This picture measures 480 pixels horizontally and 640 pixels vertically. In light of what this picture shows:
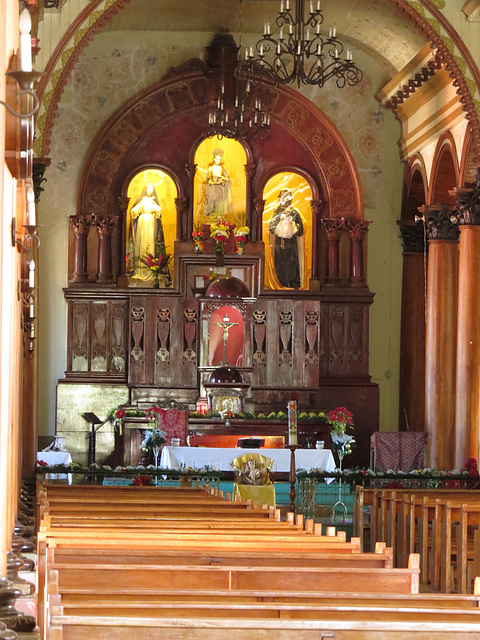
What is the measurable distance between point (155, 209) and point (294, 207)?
2.69 m

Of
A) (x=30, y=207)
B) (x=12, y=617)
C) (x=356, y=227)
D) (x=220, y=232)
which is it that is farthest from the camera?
(x=356, y=227)

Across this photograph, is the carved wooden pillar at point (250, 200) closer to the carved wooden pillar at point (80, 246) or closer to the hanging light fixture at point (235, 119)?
the hanging light fixture at point (235, 119)

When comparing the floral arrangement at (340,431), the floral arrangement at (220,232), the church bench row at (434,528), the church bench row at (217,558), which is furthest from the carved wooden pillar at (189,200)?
the church bench row at (217,558)

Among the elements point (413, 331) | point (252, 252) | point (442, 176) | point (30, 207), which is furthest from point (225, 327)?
point (30, 207)

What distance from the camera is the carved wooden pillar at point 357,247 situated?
2314cm

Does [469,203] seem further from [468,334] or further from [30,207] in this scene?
[30,207]

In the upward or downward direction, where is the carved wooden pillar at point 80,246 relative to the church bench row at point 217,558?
upward

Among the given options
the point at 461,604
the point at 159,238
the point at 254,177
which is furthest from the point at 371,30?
the point at 461,604

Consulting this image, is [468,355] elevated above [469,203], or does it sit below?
below

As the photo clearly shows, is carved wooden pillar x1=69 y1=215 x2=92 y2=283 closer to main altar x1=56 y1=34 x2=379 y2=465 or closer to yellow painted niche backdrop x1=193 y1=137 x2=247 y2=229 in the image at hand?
main altar x1=56 y1=34 x2=379 y2=465

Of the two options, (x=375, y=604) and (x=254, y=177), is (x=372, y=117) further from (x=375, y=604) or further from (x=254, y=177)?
(x=375, y=604)

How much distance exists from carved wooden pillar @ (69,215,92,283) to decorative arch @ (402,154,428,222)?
6.05 metres

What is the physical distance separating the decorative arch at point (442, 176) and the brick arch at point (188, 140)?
1.97 m

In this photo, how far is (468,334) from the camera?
1920 cm
